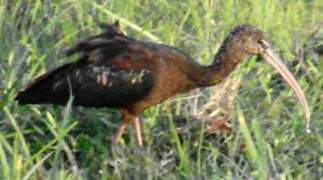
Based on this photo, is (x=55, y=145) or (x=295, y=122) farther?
(x=295, y=122)

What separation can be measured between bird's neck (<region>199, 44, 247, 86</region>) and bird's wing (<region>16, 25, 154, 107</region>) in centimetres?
33

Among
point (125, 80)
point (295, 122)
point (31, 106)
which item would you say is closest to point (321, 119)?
point (295, 122)

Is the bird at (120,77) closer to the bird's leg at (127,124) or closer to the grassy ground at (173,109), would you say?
the bird's leg at (127,124)

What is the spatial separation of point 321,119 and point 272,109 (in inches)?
10.8

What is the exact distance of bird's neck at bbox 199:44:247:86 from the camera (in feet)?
22.5

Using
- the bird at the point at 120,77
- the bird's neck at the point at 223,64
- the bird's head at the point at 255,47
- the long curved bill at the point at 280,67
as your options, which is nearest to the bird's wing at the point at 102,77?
the bird at the point at 120,77

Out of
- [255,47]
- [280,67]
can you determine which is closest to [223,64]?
[255,47]

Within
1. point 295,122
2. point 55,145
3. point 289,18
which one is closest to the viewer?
point 55,145

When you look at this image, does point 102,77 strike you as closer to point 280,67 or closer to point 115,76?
point 115,76

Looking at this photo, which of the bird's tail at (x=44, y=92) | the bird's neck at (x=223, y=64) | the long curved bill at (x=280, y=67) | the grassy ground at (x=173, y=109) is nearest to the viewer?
the grassy ground at (x=173, y=109)

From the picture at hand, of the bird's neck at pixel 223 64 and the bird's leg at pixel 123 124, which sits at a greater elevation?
the bird's neck at pixel 223 64

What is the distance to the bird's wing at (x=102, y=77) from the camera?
6680 mm

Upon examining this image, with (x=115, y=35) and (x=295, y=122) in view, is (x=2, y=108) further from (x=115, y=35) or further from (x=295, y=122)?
(x=295, y=122)

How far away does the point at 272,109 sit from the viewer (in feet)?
23.3
